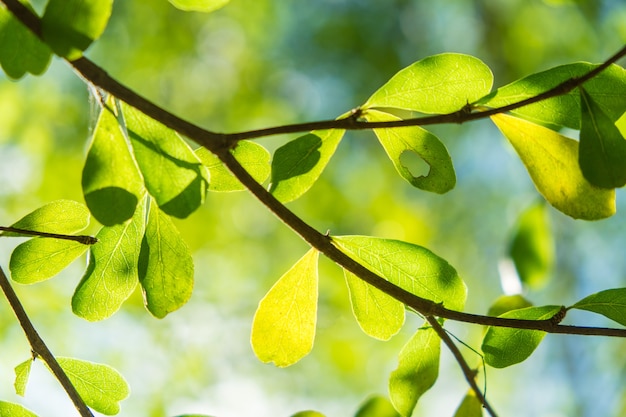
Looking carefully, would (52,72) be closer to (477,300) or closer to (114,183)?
(477,300)

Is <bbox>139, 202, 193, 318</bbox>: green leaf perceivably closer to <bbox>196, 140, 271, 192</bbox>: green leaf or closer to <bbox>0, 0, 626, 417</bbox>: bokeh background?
<bbox>196, 140, 271, 192</bbox>: green leaf

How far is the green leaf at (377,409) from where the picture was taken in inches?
27.1

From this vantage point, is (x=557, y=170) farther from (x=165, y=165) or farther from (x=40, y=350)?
(x=40, y=350)

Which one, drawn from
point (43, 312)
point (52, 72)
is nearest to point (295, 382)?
point (43, 312)

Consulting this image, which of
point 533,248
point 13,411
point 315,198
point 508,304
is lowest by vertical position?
point 13,411

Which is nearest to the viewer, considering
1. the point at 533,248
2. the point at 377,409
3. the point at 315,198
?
the point at 377,409

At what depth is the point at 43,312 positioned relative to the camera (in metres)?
2.88

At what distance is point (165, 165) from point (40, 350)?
207 mm

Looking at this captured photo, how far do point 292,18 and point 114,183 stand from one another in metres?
3.86

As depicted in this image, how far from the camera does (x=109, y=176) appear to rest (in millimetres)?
400

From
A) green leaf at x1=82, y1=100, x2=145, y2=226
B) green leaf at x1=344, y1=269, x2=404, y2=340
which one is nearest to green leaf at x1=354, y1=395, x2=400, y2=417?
green leaf at x1=344, y1=269, x2=404, y2=340

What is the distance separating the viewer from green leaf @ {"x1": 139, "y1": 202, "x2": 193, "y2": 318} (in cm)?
47

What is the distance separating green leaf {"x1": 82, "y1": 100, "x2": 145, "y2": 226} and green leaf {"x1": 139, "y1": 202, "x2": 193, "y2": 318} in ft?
0.22

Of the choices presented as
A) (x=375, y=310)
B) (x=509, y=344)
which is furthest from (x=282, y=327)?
(x=509, y=344)
